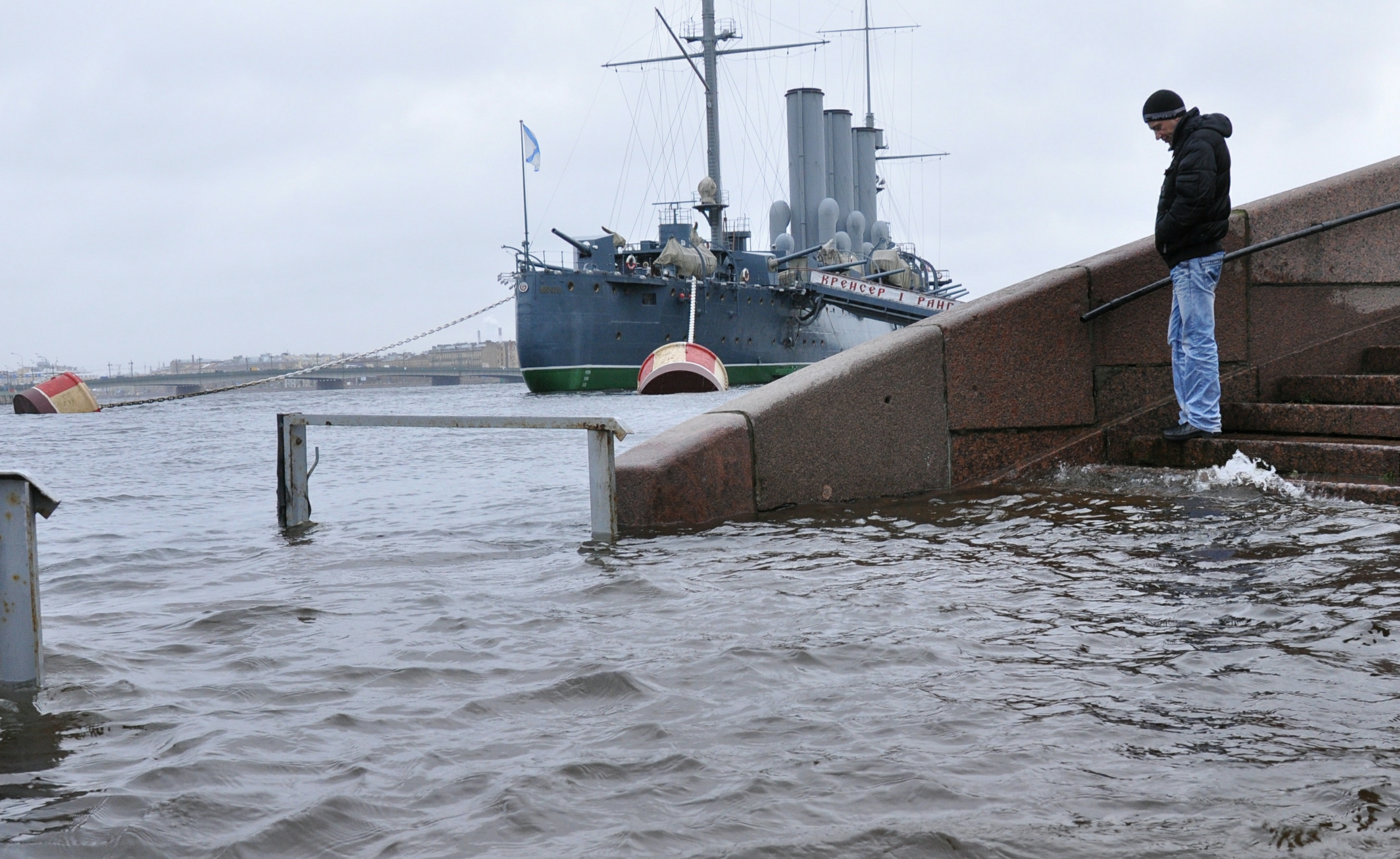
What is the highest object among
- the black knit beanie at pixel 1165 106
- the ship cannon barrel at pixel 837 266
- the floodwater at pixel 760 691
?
the ship cannon barrel at pixel 837 266

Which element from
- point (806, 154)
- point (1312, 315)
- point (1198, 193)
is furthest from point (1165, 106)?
point (806, 154)

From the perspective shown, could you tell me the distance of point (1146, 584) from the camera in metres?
4.07

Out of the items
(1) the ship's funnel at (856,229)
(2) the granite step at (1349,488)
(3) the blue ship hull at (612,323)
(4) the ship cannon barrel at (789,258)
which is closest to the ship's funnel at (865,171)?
(1) the ship's funnel at (856,229)

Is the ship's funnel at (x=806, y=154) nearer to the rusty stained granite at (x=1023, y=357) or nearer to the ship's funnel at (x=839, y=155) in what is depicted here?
the ship's funnel at (x=839, y=155)

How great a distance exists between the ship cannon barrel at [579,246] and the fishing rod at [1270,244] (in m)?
34.7

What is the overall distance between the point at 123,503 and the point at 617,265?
105 ft

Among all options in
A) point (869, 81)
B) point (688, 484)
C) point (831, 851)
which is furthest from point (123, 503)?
point (869, 81)

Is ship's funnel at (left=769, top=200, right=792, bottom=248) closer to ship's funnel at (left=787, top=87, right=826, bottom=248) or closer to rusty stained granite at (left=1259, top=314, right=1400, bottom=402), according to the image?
ship's funnel at (left=787, top=87, right=826, bottom=248)

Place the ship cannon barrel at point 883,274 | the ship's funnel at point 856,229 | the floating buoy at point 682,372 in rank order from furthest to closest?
the ship's funnel at point 856,229
the ship cannon barrel at point 883,274
the floating buoy at point 682,372

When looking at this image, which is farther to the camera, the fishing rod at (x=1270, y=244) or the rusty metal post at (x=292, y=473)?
the rusty metal post at (x=292, y=473)

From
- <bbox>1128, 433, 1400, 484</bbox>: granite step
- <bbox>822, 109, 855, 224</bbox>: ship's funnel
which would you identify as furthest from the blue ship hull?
<bbox>1128, 433, 1400, 484</bbox>: granite step

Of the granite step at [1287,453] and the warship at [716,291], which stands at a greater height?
the warship at [716,291]

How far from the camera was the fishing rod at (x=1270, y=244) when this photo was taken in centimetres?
627

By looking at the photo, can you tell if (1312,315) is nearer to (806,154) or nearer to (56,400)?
(56,400)
